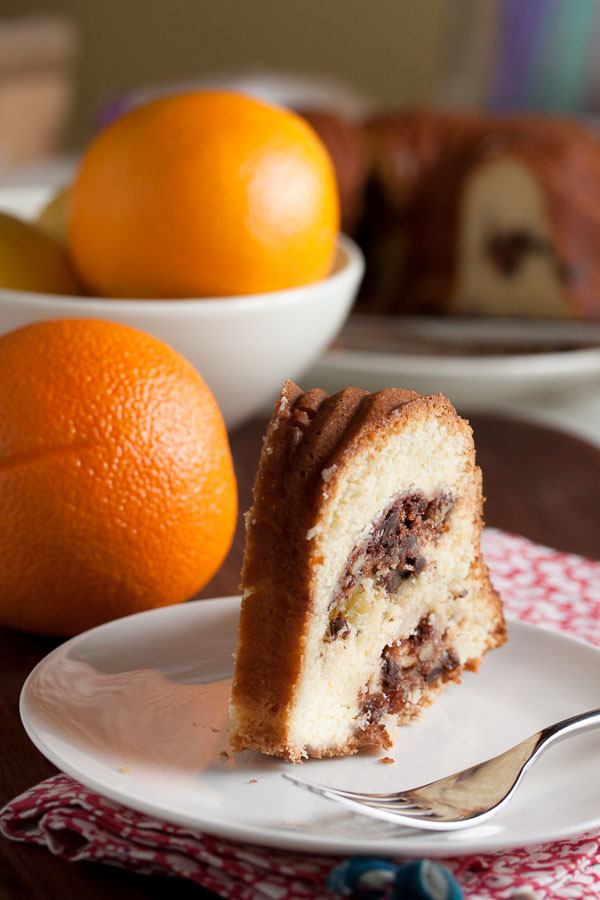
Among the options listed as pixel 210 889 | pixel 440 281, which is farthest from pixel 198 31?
pixel 210 889

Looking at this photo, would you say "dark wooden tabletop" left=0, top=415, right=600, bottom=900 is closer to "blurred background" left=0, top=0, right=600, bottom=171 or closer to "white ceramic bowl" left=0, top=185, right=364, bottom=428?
"white ceramic bowl" left=0, top=185, right=364, bottom=428

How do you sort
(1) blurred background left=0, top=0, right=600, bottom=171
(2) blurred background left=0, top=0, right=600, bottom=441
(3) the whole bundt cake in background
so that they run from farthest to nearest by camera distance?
1. (1) blurred background left=0, top=0, right=600, bottom=171
2. (3) the whole bundt cake in background
3. (2) blurred background left=0, top=0, right=600, bottom=441

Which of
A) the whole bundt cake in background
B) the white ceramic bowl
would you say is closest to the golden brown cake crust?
the whole bundt cake in background

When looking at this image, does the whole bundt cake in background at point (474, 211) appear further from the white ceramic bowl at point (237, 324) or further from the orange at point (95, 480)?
the orange at point (95, 480)

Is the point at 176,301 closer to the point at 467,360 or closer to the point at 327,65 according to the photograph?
the point at 467,360

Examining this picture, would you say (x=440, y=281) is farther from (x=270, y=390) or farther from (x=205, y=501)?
(x=205, y=501)

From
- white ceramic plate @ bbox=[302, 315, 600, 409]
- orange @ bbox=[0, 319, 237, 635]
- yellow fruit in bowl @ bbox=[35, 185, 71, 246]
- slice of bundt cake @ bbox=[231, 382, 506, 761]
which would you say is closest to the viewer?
slice of bundt cake @ bbox=[231, 382, 506, 761]

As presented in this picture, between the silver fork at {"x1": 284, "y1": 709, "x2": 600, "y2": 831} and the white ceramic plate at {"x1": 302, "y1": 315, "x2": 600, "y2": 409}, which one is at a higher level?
the silver fork at {"x1": 284, "y1": 709, "x2": 600, "y2": 831}

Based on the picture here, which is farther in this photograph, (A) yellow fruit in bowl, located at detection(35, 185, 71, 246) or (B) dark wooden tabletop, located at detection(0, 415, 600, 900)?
(A) yellow fruit in bowl, located at detection(35, 185, 71, 246)
